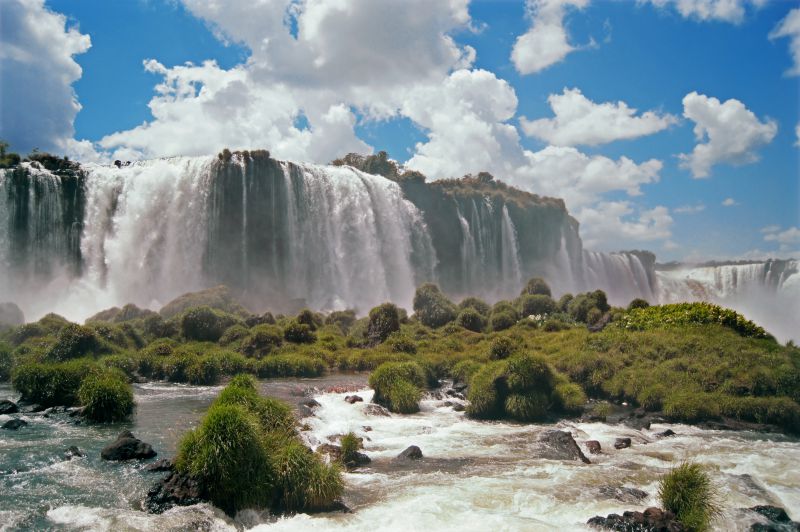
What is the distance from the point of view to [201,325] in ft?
116

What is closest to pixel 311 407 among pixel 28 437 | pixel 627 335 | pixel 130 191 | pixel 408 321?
pixel 28 437

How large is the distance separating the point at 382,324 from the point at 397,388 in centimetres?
1532

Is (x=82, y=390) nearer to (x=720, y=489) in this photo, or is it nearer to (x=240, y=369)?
(x=240, y=369)

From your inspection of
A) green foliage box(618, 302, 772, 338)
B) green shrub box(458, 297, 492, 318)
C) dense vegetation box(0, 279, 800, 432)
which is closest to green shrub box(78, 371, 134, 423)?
dense vegetation box(0, 279, 800, 432)

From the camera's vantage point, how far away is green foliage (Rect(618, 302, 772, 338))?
2931 cm

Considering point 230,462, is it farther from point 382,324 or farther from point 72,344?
point 382,324

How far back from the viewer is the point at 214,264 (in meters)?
58.3

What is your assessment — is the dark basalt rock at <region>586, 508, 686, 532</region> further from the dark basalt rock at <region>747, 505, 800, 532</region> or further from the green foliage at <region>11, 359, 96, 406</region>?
the green foliage at <region>11, 359, 96, 406</region>

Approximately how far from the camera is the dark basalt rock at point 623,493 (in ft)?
41.2

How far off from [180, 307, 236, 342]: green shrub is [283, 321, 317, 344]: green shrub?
4.11 m

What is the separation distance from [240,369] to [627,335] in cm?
2051

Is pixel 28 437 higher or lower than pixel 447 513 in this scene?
higher

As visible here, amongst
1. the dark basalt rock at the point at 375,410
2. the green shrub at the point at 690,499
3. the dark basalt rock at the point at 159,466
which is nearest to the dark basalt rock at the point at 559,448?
the green shrub at the point at 690,499

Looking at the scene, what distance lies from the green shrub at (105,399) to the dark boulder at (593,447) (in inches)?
580
